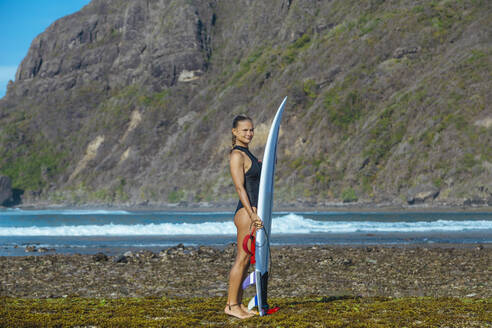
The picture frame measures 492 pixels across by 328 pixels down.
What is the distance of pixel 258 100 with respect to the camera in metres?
106

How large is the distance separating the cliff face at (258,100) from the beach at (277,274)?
183 feet

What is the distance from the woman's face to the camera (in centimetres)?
847

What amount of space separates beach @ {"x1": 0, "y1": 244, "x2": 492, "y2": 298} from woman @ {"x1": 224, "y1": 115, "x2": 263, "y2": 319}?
12.1 ft

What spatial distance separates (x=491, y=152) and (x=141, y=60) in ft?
313

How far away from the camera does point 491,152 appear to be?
233 feet

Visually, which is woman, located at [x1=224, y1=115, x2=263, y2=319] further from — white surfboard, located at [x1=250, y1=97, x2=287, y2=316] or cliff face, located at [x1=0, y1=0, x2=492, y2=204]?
cliff face, located at [x1=0, y1=0, x2=492, y2=204]

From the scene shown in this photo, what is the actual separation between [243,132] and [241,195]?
0.94m

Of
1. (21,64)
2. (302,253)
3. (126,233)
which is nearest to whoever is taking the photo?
(302,253)

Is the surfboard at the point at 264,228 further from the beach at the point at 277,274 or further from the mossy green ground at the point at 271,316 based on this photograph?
the beach at the point at 277,274

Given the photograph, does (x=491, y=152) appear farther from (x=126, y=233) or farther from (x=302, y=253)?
(x=302, y=253)

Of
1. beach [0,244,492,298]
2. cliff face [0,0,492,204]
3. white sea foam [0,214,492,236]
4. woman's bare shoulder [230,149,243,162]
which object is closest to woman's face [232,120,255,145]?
woman's bare shoulder [230,149,243,162]

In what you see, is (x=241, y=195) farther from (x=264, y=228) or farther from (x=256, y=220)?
(x=264, y=228)

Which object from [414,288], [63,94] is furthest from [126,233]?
[63,94]

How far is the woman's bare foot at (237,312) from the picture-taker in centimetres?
820
